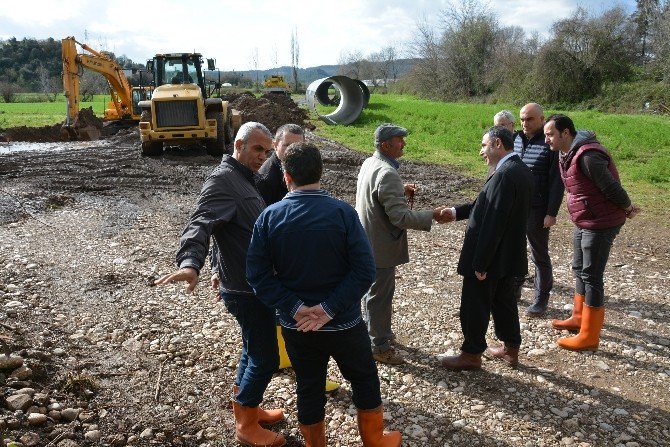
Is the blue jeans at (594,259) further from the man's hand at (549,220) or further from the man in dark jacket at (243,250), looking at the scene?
the man in dark jacket at (243,250)

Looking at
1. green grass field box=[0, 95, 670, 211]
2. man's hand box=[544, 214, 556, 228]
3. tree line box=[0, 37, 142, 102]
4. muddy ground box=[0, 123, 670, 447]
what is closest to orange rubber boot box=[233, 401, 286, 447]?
muddy ground box=[0, 123, 670, 447]

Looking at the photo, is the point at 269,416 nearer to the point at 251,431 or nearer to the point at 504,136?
the point at 251,431

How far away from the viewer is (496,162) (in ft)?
13.2

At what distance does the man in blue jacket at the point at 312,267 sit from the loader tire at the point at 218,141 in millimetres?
13851

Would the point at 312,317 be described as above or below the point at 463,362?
above

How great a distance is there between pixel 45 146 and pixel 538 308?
19241mm

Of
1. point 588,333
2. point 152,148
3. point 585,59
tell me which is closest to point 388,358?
point 588,333

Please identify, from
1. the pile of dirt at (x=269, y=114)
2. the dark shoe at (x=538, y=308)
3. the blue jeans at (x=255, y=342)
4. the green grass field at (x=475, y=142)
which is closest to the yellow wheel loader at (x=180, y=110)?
the green grass field at (x=475, y=142)

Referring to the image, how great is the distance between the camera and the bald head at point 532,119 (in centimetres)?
523

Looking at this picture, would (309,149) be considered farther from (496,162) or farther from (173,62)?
(173,62)

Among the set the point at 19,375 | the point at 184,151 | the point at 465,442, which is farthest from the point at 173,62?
the point at 465,442

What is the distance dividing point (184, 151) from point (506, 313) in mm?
14895

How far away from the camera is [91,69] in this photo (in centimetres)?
2086

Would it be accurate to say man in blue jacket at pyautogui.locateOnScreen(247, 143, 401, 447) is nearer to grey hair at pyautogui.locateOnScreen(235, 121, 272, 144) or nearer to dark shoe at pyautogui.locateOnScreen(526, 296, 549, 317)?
grey hair at pyautogui.locateOnScreen(235, 121, 272, 144)
